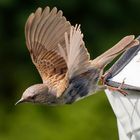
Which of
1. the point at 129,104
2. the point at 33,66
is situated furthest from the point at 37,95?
the point at 33,66

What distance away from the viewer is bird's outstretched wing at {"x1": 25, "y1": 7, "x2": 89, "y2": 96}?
116 inches

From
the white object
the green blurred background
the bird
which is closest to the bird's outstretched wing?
the bird

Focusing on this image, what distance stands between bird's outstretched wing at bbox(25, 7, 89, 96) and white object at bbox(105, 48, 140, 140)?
129 mm

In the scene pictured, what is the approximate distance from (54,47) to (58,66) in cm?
6

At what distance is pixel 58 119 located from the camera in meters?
4.84

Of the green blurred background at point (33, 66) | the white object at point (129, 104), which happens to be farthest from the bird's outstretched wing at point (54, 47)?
the green blurred background at point (33, 66)

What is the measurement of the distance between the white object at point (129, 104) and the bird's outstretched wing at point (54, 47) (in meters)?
0.13

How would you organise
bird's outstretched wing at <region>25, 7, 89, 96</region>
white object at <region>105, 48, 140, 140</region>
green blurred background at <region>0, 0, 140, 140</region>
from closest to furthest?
1. white object at <region>105, 48, 140, 140</region>
2. bird's outstretched wing at <region>25, 7, 89, 96</region>
3. green blurred background at <region>0, 0, 140, 140</region>

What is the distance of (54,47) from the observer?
10.6 ft

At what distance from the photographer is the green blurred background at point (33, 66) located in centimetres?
473

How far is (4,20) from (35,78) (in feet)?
1.56

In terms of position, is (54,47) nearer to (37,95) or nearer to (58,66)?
(58,66)

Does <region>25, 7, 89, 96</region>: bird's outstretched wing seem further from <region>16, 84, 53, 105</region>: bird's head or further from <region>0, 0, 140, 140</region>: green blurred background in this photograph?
<region>0, 0, 140, 140</region>: green blurred background

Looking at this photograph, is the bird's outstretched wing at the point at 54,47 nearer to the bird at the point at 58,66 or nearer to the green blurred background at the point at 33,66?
the bird at the point at 58,66
